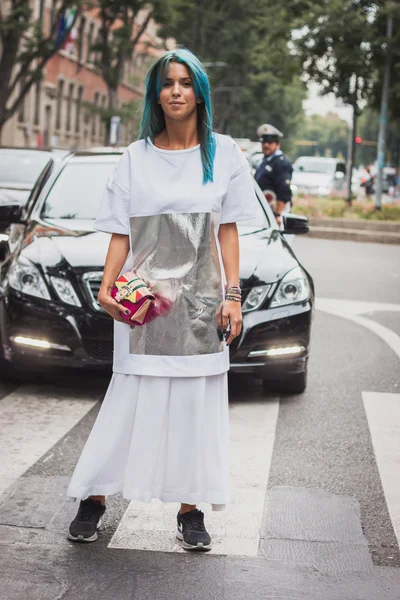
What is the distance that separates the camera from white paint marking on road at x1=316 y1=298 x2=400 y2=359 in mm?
10133

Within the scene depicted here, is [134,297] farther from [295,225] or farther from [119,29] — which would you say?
[119,29]

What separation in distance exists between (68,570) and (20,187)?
38.4ft

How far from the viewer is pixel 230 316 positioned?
405 centimetres

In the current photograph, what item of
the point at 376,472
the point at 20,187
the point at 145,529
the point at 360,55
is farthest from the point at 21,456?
the point at 360,55

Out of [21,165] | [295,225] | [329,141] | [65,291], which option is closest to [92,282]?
[65,291]

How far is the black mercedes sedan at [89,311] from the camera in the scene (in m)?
6.80

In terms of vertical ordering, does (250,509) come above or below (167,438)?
below

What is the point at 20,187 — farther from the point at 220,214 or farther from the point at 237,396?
the point at 220,214

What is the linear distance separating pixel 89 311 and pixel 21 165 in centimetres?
961

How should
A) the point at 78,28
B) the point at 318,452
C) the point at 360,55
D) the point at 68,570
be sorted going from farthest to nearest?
the point at 78,28 < the point at 360,55 < the point at 318,452 < the point at 68,570

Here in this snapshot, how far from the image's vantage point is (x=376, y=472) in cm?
546

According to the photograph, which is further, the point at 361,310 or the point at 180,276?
the point at 361,310

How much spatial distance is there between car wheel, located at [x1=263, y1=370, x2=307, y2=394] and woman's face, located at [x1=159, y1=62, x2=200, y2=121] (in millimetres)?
3401

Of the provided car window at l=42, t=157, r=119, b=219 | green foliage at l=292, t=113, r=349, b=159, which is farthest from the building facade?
green foliage at l=292, t=113, r=349, b=159
